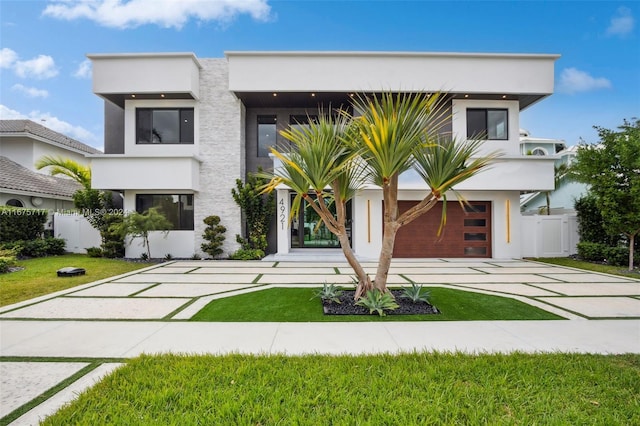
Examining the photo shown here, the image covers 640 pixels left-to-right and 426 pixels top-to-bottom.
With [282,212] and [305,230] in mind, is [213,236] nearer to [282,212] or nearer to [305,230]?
[282,212]

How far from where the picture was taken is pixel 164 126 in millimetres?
12539

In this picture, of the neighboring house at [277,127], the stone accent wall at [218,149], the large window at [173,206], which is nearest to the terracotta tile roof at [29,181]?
the neighboring house at [277,127]

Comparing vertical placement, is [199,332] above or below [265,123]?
below

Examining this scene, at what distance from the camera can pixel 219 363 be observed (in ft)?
10.7

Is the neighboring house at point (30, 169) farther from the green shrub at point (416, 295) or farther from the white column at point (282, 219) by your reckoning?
the green shrub at point (416, 295)

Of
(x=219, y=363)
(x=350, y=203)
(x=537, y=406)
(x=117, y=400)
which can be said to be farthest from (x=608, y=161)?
(x=117, y=400)

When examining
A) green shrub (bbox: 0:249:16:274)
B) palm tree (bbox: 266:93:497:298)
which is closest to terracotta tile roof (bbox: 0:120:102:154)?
green shrub (bbox: 0:249:16:274)

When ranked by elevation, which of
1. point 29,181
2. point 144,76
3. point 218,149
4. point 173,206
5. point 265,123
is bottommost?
point 173,206

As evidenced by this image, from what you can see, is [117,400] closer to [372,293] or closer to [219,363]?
[219,363]

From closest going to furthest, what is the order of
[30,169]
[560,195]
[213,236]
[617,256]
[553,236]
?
[617,256] → [213,236] → [553,236] → [560,195] → [30,169]

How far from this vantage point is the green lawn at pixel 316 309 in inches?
194

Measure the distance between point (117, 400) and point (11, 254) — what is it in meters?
10.5

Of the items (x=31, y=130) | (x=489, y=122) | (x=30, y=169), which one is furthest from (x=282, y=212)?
(x=31, y=130)

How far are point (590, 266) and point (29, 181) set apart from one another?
876 inches
